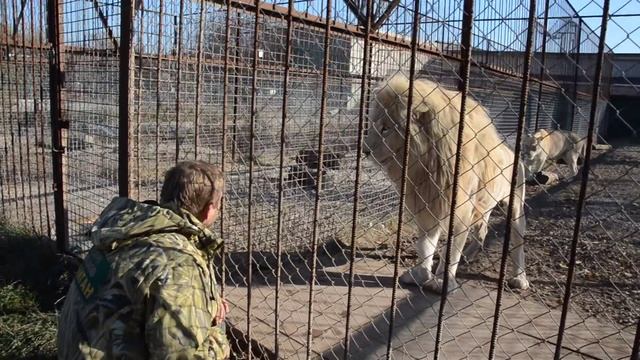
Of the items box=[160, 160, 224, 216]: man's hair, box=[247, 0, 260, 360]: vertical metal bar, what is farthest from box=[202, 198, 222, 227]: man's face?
box=[247, 0, 260, 360]: vertical metal bar

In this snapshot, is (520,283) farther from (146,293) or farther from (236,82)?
(146,293)

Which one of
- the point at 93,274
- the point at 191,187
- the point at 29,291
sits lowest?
the point at 29,291

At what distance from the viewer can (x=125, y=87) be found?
3.22 m

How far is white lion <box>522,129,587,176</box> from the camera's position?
1124 centimetres

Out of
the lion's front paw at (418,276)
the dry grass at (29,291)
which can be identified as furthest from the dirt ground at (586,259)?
the dry grass at (29,291)

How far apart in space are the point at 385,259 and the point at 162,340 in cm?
338

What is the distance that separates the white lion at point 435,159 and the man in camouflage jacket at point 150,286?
1.82 metres

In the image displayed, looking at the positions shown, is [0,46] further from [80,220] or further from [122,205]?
[122,205]

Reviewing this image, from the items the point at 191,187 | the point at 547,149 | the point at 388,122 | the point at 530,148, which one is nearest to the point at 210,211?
the point at 191,187

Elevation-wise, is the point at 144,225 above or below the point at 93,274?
above

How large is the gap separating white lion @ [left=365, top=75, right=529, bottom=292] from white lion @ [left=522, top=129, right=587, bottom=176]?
6.80m

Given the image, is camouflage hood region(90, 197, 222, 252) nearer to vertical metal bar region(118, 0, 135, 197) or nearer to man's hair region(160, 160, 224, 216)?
man's hair region(160, 160, 224, 216)

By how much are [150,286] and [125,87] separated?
72.1 inches

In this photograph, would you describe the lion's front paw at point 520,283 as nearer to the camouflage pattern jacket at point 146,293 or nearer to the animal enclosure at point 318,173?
the animal enclosure at point 318,173
